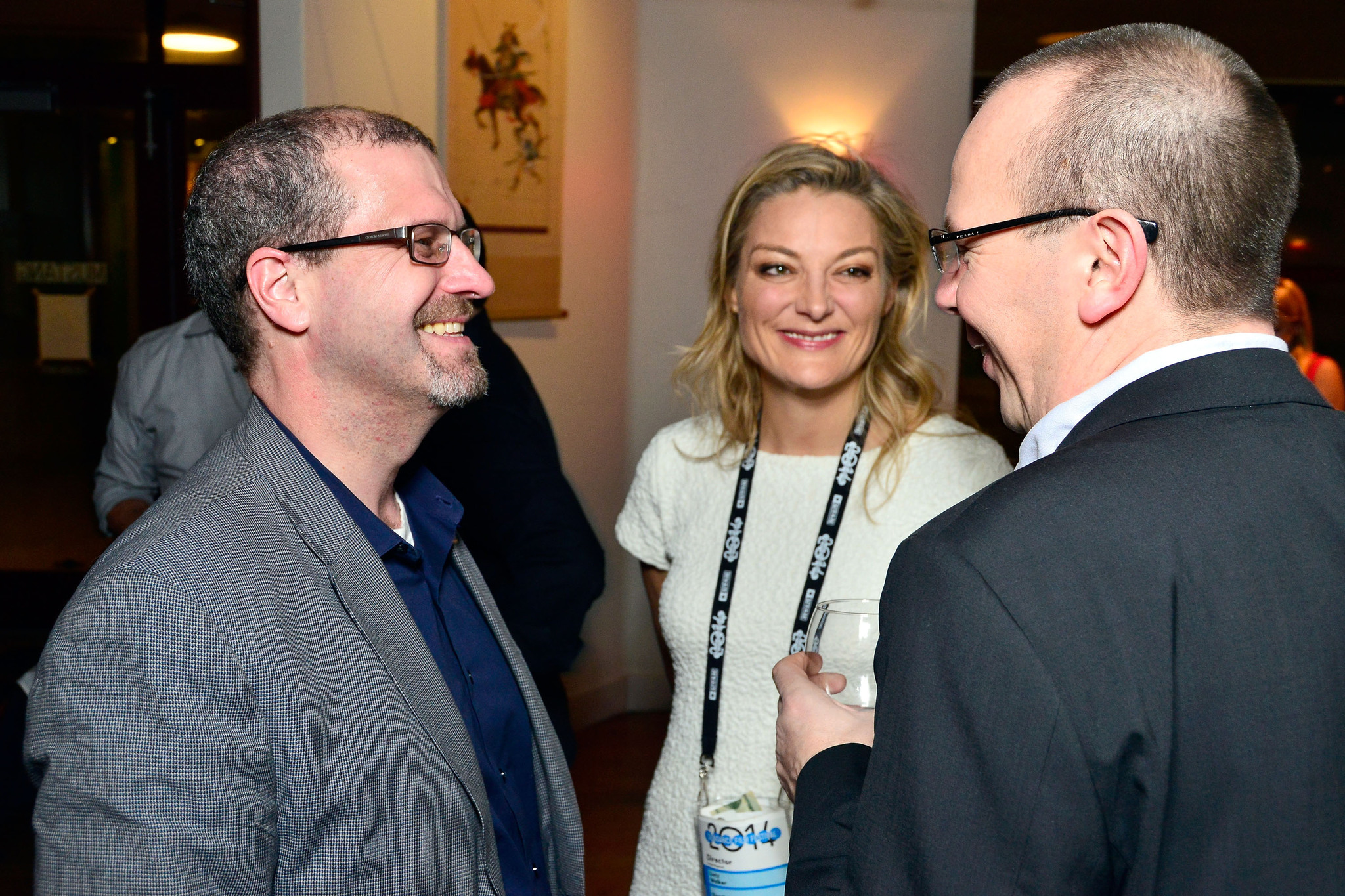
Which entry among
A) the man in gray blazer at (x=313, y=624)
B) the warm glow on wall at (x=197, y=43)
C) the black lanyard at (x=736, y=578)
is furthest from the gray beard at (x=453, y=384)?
the warm glow on wall at (x=197, y=43)

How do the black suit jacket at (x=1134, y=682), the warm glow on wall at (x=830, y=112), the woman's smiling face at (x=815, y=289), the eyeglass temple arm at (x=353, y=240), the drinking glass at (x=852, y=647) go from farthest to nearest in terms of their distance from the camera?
the warm glow on wall at (x=830, y=112) < the woman's smiling face at (x=815, y=289) < the eyeglass temple arm at (x=353, y=240) < the drinking glass at (x=852, y=647) < the black suit jacket at (x=1134, y=682)

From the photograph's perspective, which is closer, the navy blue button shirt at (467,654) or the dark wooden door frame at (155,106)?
the navy blue button shirt at (467,654)

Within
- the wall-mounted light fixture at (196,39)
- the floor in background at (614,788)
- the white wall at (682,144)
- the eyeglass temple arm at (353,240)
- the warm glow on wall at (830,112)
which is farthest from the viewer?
the warm glow on wall at (830,112)

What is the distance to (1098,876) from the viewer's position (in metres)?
0.81

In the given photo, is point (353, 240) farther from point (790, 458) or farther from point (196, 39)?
point (196, 39)

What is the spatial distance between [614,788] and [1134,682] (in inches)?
157

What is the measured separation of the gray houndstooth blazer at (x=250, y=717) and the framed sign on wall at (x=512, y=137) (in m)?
2.78

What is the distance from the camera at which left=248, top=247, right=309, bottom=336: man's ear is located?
137cm

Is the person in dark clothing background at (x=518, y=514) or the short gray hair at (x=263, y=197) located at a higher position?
the short gray hair at (x=263, y=197)

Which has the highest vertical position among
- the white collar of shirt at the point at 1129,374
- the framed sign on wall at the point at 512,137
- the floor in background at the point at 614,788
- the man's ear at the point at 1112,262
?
the framed sign on wall at the point at 512,137

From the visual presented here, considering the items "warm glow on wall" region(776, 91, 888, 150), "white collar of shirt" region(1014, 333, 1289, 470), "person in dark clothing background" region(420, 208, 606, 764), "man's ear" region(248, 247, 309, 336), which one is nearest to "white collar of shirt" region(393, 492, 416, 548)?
"man's ear" region(248, 247, 309, 336)

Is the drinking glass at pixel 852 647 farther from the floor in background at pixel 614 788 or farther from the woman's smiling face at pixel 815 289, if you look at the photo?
the floor in background at pixel 614 788

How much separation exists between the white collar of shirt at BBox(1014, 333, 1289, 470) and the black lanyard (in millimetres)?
897

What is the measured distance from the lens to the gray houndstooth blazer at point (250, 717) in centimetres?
106
